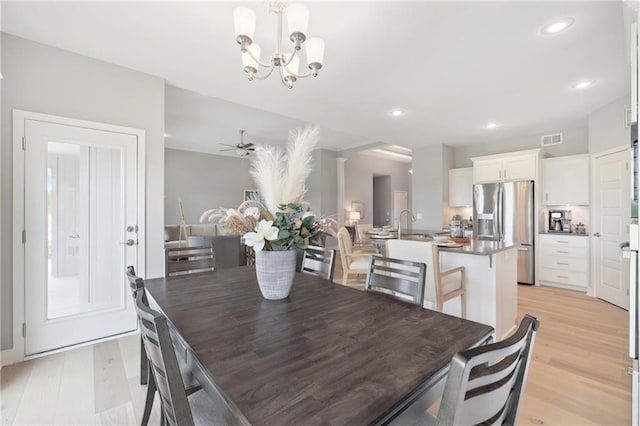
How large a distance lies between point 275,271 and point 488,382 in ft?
3.35

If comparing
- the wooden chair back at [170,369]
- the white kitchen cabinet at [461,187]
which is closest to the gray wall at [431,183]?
the white kitchen cabinet at [461,187]

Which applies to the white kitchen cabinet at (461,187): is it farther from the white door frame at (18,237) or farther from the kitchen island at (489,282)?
the white door frame at (18,237)

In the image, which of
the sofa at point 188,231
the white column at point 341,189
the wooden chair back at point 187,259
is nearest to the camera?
the wooden chair back at point 187,259

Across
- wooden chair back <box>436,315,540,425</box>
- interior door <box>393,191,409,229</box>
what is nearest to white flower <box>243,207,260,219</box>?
wooden chair back <box>436,315,540,425</box>

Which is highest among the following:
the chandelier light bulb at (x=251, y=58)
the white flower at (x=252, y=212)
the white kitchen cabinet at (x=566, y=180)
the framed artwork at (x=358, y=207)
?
the chandelier light bulb at (x=251, y=58)

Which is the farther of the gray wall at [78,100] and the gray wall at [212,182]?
the gray wall at [212,182]

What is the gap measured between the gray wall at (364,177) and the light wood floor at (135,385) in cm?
571

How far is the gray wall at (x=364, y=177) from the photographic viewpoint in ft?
26.7

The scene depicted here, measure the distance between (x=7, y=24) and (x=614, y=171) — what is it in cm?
659

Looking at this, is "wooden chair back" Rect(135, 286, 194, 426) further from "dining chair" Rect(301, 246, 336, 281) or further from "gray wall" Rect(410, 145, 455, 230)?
"gray wall" Rect(410, 145, 455, 230)

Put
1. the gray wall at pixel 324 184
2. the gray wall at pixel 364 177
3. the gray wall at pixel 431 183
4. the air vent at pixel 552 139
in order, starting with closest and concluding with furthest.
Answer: the air vent at pixel 552 139, the gray wall at pixel 431 183, the gray wall at pixel 324 184, the gray wall at pixel 364 177

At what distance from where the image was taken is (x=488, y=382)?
0.66 meters

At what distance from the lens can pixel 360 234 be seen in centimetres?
461

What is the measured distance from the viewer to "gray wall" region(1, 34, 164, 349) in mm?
2250
